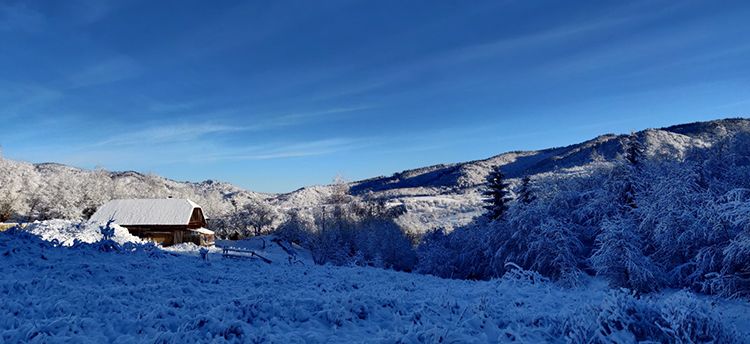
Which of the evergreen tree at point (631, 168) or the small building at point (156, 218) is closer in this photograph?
the evergreen tree at point (631, 168)

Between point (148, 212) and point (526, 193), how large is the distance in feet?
148

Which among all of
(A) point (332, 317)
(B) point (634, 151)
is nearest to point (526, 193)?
(B) point (634, 151)

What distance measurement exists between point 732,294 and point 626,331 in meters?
16.0

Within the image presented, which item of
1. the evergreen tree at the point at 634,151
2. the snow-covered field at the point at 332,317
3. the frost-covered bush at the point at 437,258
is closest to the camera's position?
the snow-covered field at the point at 332,317

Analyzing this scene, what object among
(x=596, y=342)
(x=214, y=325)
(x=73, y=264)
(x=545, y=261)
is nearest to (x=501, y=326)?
(x=596, y=342)

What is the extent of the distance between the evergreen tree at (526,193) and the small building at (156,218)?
39.4m

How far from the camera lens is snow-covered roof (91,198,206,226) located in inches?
2128

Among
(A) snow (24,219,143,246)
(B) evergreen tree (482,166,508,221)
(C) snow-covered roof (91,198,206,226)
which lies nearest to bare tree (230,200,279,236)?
(C) snow-covered roof (91,198,206,226)

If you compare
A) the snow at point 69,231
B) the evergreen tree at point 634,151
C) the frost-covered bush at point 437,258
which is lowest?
the frost-covered bush at point 437,258

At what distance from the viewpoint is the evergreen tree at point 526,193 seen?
130 feet

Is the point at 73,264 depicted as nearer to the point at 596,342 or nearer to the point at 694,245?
the point at 596,342

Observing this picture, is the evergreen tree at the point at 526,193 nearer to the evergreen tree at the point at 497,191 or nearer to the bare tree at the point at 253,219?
the evergreen tree at the point at 497,191

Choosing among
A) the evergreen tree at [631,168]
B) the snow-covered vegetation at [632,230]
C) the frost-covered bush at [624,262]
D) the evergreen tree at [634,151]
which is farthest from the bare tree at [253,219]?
the frost-covered bush at [624,262]

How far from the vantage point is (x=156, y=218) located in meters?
54.5
